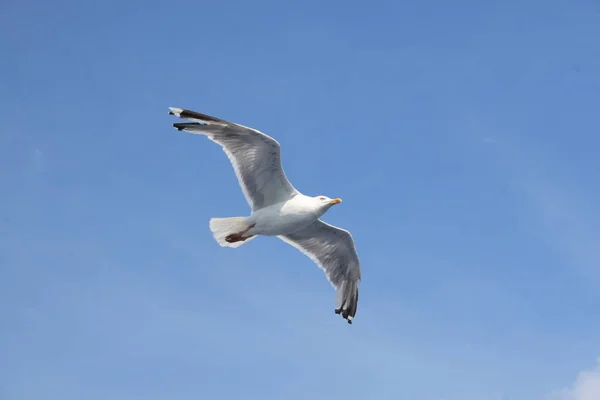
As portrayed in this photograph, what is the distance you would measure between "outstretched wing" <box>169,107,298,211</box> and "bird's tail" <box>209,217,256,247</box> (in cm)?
53

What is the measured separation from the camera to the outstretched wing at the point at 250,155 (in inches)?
645

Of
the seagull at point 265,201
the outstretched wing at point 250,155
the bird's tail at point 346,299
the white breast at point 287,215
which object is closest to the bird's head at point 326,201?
the seagull at point 265,201

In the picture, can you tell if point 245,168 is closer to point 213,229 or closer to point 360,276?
point 213,229

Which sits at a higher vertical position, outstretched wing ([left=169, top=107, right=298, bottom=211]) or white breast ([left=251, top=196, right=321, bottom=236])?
outstretched wing ([left=169, top=107, right=298, bottom=211])

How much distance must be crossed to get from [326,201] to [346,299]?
3.77 meters

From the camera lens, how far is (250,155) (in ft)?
55.0

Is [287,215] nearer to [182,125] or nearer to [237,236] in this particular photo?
[237,236]

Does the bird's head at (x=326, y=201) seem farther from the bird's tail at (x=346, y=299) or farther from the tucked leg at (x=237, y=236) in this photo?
the bird's tail at (x=346, y=299)

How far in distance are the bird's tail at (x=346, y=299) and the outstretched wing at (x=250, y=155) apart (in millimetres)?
3778

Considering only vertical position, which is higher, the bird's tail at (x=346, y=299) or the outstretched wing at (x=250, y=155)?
the outstretched wing at (x=250, y=155)

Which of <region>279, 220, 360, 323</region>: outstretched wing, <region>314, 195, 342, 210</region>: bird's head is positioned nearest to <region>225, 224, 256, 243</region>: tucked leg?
<region>314, 195, 342, 210</region>: bird's head

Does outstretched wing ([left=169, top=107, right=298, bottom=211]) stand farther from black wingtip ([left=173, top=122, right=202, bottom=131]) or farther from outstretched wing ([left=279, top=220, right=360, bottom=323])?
outstretched wing ([left=279, top=220, right=360, bottom=323])

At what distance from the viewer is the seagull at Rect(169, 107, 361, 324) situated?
1647 centimetres

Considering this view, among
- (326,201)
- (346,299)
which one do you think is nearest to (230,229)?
(326,201)
